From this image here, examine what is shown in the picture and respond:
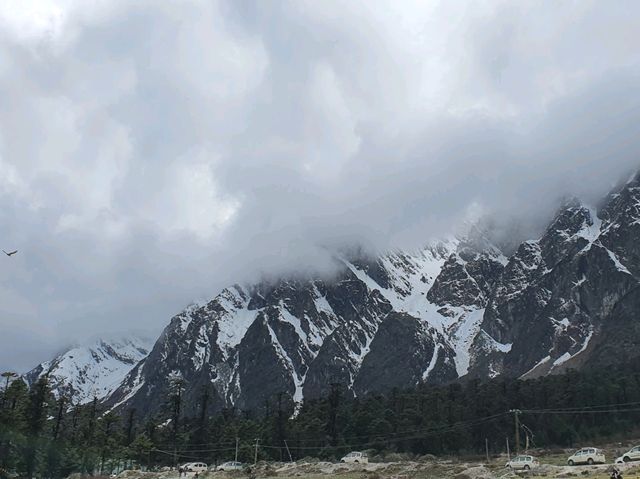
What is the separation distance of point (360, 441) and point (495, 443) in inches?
1061

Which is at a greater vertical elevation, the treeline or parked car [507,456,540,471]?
the treeline

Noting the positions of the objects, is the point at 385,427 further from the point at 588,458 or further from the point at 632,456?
the point at 632,456

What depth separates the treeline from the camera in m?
Result: 129

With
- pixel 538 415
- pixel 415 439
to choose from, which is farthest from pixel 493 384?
pixel 415 439

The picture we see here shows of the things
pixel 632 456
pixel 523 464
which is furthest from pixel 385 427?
pixel 632 456

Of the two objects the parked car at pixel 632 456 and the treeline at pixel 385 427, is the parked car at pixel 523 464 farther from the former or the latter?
the treeline at pixel 385 427

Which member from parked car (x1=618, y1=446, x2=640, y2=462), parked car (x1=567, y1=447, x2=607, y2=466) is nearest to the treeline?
parked car (x1=567, y1=447, x2=607, y2=466)

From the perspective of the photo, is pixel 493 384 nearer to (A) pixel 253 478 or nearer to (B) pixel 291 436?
(B) pixel 291 436

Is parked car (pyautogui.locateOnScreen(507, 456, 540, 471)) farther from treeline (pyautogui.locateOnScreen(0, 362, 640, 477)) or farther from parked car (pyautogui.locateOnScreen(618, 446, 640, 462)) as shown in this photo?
treeline (pyautogui.locateOnScreen(0, 362, 640, 477))

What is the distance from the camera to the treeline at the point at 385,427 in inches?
5089

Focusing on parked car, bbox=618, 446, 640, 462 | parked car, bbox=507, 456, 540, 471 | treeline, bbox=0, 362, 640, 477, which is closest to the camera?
parked car, bbox=618, 446, 640, 462

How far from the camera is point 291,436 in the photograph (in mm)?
143375

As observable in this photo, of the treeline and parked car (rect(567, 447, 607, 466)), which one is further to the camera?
the treeline

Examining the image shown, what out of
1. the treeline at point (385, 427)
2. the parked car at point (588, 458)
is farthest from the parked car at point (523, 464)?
the treeline at point (385, 427)
